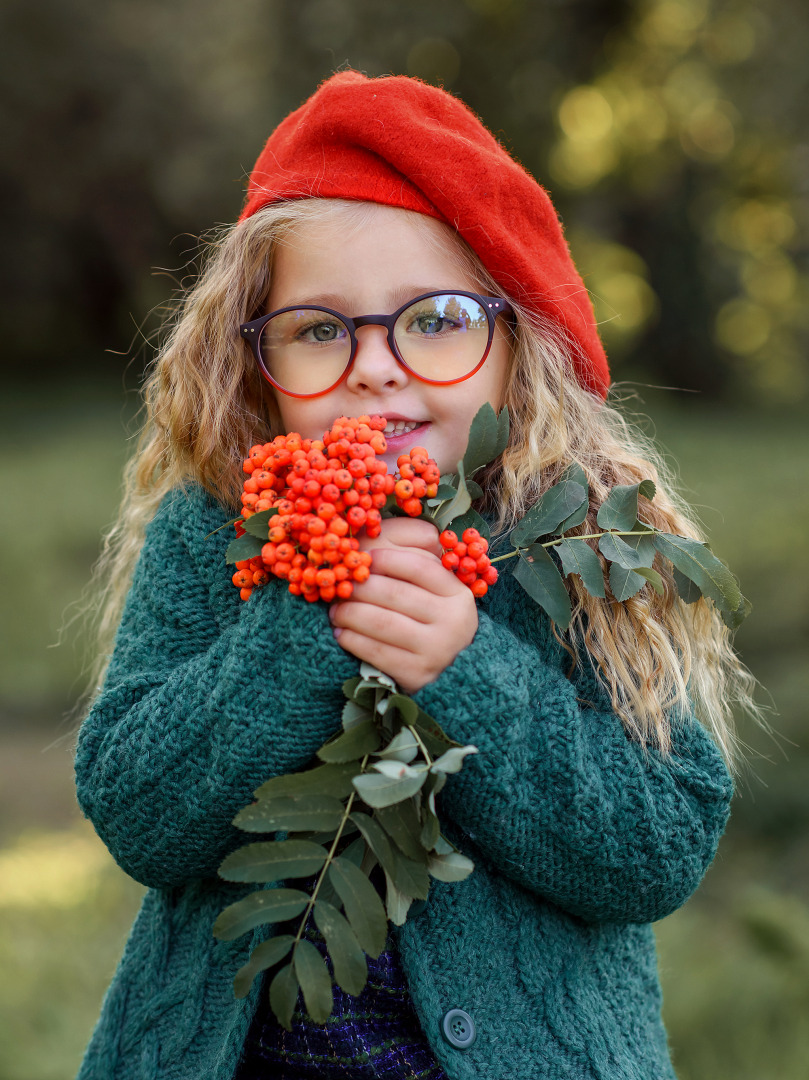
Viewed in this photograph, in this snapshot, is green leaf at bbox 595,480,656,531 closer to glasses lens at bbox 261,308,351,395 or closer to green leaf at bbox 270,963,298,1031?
glasses lens at bbox 261,308,351,395

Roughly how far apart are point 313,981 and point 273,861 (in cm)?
17

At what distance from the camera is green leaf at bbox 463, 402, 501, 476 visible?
4.77 feet

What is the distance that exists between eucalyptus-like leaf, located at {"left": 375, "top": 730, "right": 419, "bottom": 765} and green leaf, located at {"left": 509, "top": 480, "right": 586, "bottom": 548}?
1.24ft

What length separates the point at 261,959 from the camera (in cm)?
129

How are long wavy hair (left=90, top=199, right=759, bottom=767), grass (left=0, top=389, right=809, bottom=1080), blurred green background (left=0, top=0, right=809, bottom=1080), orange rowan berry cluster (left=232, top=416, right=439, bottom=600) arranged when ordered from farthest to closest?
blurred green background (left=0, top=0, right=809, bottom=1080) < grass (left=0, top=389, right=809, bottom=1080) < long wavy hair (left=90, top=199, right=759, bottom=767) < orange rowan berry cluster (left=232, top=416, right=439, bottom=600)

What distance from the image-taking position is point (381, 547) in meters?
1.41

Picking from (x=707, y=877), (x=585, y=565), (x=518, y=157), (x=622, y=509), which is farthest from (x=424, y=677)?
(x=518, y=157)

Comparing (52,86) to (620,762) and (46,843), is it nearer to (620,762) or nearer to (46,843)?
(46,843)

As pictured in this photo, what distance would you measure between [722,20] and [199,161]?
624 centimetres

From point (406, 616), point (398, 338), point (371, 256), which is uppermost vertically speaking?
point (371, 256)

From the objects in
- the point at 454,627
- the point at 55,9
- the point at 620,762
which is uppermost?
the point at 55,9

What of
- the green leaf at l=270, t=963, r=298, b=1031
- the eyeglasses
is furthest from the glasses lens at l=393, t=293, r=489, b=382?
the green leaf at l=270, t=963, r=298, b=1031

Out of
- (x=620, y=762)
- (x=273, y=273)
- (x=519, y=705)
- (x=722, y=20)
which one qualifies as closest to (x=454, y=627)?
(x=519, y=705)

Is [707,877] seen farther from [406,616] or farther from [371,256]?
[371,256]
